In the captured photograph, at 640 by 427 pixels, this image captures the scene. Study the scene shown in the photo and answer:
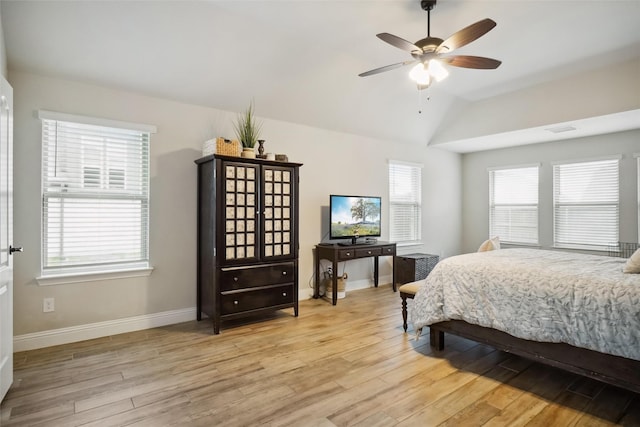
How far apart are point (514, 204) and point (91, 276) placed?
6.46 m

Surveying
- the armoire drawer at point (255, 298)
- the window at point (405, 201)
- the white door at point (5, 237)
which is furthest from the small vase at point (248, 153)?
the window at point (405, 201)

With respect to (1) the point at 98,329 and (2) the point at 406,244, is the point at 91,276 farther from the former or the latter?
(2) the point at 406,244

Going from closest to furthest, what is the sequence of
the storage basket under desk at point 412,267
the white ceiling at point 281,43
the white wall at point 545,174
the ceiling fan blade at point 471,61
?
the ceiling fan blade at point 471,61 → the white ceiling at point 281,43 → the white wall at point 545,174 → the storage basket under desk at point 412,267

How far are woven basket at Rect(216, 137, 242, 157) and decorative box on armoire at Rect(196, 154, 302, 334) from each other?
8cm

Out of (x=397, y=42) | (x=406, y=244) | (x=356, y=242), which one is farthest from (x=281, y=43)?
(x=406, y=244)

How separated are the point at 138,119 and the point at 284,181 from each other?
163 centimetres

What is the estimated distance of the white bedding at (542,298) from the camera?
210cm

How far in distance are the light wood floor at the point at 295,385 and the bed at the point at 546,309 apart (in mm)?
257

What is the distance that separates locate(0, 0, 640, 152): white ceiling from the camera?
2.91 meters

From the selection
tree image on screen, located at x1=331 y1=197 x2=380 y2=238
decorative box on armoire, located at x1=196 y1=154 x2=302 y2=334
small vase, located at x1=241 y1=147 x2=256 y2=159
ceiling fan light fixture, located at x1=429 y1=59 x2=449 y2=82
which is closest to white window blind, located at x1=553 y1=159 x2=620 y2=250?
tree image on screen, located at x1=331 y1=197 x2=380 y2=238

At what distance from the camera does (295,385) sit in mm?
2480

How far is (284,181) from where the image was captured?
4.00 meters

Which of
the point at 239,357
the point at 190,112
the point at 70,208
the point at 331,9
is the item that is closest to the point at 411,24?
the point at 331,9

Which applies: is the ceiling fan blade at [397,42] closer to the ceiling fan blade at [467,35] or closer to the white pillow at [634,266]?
the ceiling fan blade at [467,35]
